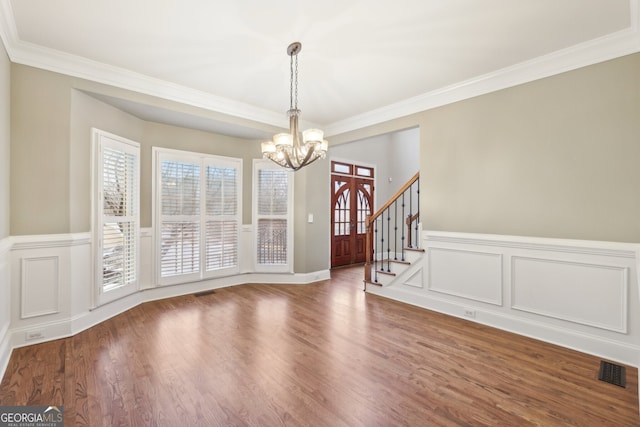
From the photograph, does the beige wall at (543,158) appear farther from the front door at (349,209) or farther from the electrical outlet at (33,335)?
the electrical outlet at (33,335)

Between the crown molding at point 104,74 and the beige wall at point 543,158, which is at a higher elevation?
the crown molding at point 104,74

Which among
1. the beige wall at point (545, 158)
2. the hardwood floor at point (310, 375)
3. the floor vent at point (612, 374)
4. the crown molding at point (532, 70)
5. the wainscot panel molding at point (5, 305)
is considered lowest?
the floor vent at point (612, 374)

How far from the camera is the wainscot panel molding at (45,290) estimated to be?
2.67 metres

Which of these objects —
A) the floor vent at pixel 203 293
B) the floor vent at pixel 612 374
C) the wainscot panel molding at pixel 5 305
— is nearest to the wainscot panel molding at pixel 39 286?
the wainscot panel molding at pixel 5 305

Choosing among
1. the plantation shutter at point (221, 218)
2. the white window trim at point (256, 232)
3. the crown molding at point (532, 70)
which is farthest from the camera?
the white window trim at point (256, 232)

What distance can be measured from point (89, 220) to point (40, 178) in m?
0.61

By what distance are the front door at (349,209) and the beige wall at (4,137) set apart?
5.12 meters

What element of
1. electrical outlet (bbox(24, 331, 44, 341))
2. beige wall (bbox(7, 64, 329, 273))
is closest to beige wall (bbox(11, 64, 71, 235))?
beige wall (bbox(7, 64, 329, 273))

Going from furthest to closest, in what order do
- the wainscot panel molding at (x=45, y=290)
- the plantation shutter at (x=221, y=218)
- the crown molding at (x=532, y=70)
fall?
the plantation shutter at (x=221, y=218)
the wainscot panel molding at (x=45, y=290)
the crown molding at (x=532, y=70)

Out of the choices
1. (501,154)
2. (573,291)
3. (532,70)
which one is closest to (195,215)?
(501,154)

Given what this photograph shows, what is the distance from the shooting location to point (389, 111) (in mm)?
4266

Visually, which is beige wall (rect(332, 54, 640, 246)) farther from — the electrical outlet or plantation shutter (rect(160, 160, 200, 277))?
the electrical outlet

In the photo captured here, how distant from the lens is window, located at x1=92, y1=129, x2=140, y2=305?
11.0 feet

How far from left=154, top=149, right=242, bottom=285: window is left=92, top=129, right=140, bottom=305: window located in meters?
0.34
